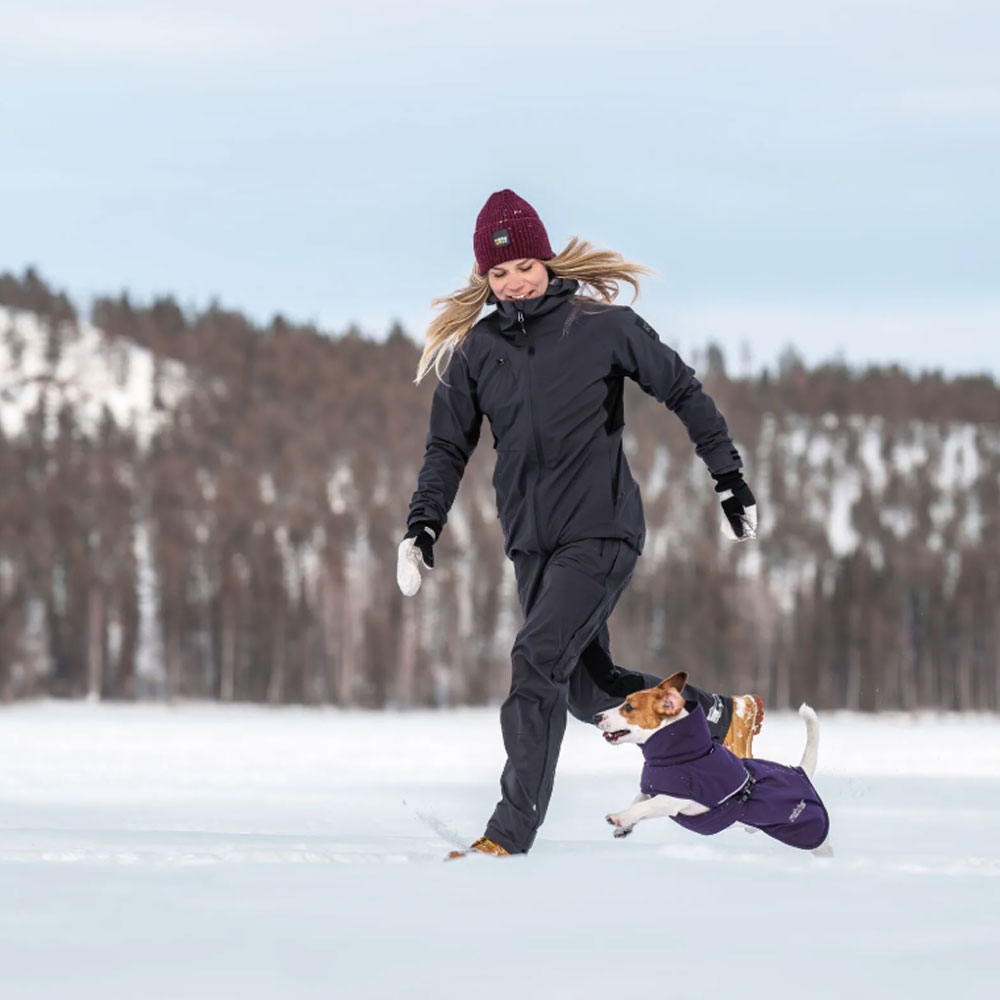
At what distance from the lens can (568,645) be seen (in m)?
4.86

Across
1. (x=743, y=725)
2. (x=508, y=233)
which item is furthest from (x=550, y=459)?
(x=743, y=725)

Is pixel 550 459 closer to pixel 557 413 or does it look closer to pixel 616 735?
pixel 557 413

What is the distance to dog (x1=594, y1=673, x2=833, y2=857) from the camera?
461cm

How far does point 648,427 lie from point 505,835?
72683 millimetres

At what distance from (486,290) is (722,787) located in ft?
5.98

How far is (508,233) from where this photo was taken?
16.7ft

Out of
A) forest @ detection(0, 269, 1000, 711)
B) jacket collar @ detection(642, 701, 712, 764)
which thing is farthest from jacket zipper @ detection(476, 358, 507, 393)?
forest @ detection(0, 269, 1000, 711)

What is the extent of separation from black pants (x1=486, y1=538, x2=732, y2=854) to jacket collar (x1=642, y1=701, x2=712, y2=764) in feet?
1.10

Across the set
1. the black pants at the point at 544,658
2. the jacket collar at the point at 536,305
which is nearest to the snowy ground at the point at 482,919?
the black pants at the point at 544,658

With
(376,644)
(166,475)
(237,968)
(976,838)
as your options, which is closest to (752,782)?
(237,968)

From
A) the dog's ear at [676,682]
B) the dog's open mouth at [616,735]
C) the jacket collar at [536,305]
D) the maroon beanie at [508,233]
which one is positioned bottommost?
the dog's open mouth at [616,735]

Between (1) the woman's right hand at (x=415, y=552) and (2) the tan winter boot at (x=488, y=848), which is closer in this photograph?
(2) the tan winter boot at (x=488, y=848)

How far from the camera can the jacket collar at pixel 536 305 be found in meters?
5.04

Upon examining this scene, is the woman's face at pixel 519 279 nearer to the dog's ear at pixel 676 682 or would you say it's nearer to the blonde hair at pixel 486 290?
the blonde hair at pixel 486 290
